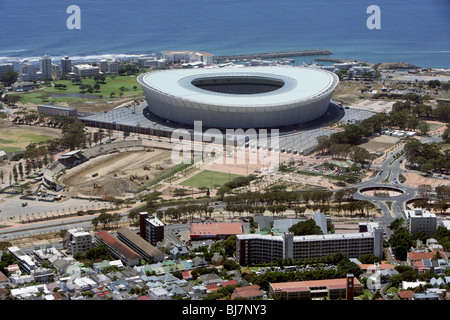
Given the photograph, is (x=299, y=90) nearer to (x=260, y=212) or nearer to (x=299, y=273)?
(x=260, y=212)

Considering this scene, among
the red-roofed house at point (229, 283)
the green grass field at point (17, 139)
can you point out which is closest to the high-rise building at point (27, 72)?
the green grass field at point (17, 139)

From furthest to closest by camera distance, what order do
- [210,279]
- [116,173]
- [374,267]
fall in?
[116,173] < [374,267] < [210,279]

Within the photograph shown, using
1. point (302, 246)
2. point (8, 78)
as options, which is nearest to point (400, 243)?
point (302, 246)

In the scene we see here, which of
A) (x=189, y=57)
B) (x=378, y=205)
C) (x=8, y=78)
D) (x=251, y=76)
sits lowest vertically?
(x=378, y=205)

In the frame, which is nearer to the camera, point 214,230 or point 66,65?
point 214,230

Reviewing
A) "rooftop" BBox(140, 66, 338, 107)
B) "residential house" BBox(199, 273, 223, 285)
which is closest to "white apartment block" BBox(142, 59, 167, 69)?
"rooftop" BBox(140, 66, 338, 107)

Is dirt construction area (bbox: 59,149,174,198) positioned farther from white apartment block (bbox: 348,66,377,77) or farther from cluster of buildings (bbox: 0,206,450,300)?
white apartment block (bbox: 348,66,377,77)

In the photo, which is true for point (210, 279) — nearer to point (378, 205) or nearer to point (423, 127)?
point (378, 205)

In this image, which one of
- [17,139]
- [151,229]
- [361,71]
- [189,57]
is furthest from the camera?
[189,57]

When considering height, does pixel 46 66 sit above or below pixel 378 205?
above
